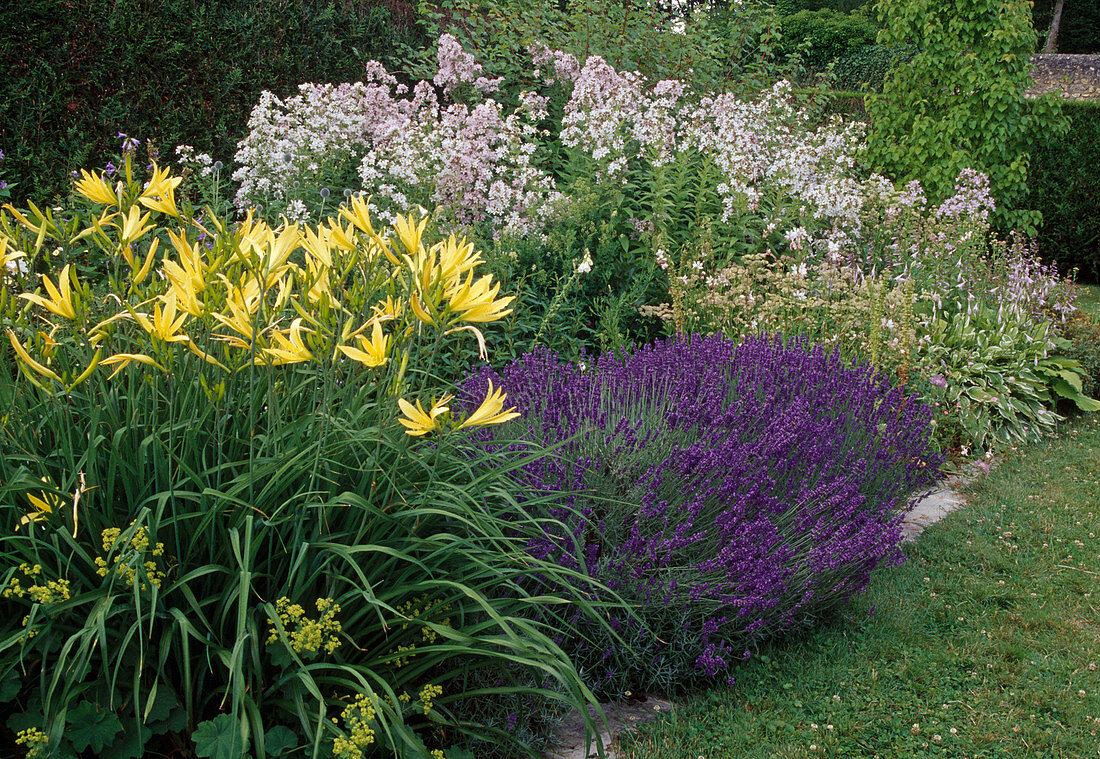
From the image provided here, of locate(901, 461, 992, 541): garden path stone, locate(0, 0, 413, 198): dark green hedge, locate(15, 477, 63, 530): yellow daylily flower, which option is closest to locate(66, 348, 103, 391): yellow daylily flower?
locate(15, 477, 63, 530): yellow daylily flower

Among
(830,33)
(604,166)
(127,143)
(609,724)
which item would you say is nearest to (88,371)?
(609,724)

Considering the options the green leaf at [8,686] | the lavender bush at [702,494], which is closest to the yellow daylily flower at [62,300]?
the green leaf at [8,686]

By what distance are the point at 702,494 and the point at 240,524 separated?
1.48 metres

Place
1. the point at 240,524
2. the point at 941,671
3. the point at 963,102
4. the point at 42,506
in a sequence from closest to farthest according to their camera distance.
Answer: the point at 42,506
the point at 240,524
the point at 941,671
the point at 963,102

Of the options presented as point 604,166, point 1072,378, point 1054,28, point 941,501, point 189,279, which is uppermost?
point 1054,28

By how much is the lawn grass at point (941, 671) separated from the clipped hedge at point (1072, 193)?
9068mm

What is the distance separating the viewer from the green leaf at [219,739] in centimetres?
163

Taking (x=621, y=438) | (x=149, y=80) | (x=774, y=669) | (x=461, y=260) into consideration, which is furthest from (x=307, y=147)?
(x=774, y=669)

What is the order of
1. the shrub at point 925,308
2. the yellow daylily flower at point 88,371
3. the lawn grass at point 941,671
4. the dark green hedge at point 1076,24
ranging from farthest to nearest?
the dark green hedge at point 1076,24
the shrub at point 925,308
the lawn grass at point 941,671
the yellow daylily flower at point 88,371

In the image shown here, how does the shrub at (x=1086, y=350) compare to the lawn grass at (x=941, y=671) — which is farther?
the shrub at (x=1086, y=350)

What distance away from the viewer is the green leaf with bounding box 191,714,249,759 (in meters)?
1.63

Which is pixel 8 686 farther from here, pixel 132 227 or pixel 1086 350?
pixel 1086 350

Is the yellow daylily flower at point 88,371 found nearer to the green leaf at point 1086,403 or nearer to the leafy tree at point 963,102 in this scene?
the green leaf at point 1086,403

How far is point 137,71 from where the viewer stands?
19.7 feet
